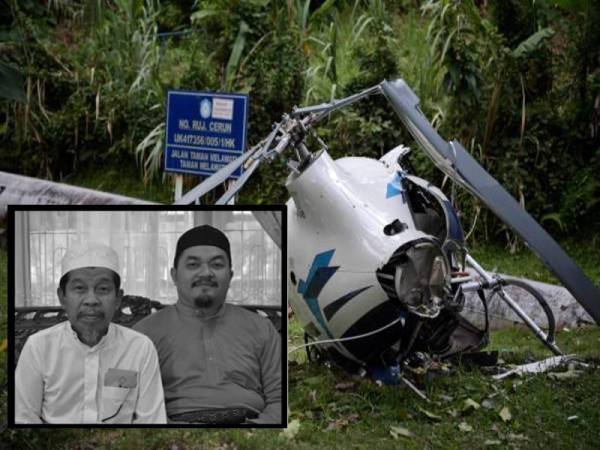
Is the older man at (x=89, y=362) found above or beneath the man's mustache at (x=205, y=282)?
beneath

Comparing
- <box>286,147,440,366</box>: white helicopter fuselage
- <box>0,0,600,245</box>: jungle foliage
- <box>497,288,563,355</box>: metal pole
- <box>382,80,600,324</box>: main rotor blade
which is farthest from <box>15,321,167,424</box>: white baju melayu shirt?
<box>0,0,600,245</box>: jungle foliage

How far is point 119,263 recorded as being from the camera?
3816mm

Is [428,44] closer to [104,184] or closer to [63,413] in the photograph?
[104,184]

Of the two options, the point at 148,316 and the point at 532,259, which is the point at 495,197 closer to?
the point at 148,316

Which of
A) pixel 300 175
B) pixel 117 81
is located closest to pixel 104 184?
pixel 117 81

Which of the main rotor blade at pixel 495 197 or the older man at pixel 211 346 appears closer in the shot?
the older man at pixel 211 346

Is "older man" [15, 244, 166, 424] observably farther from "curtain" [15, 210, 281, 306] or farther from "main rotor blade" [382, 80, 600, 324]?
"main rotor blade" [382, 80, 600, 324]

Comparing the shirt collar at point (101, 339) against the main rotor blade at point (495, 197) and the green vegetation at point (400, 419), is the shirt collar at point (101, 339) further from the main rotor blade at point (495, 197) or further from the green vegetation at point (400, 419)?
the main rotor blade at point (495, 197)

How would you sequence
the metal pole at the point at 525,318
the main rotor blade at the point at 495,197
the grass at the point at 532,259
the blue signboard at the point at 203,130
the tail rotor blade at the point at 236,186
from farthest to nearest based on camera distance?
1. the grass at the point at 532,259
2. the blue signboard at the point at 203,130
3. the metal pole at the point at 525,318
4. the main rotor blade at the point at 495,197
5. the tail rotor blade at the point at 236,186

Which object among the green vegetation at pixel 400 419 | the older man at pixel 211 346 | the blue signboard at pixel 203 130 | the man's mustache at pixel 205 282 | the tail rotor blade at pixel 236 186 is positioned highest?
the blue signboard at pixel 203 130

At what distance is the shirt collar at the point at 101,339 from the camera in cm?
376

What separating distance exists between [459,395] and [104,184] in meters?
7.45

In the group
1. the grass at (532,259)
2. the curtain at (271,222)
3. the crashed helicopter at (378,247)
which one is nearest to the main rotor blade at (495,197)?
the crashed helicopter at (378,247)

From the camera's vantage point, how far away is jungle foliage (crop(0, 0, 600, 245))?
32.1 feet
